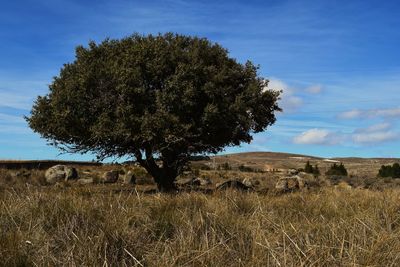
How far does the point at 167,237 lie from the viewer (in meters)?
7.25

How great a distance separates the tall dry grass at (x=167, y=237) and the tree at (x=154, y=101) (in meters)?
13.2

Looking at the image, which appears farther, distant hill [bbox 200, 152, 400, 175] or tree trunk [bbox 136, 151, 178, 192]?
distant hill [bbox 200, 152, 400, 175]

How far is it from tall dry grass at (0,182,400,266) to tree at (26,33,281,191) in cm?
1319

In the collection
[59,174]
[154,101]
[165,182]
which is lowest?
[165,182]

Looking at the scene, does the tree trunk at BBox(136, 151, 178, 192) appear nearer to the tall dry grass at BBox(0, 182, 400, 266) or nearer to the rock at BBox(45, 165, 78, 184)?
the rock at BBox(45, 165, 78, 184)

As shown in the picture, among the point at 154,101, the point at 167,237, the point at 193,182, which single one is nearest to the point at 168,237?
the point at 167,237

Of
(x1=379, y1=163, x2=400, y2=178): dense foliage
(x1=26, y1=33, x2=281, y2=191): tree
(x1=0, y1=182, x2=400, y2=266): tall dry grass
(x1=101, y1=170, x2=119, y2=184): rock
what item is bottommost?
(x1=0, y1=182, x2=400, y2=266): tall dry grass

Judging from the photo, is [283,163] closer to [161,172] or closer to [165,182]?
[161,172]

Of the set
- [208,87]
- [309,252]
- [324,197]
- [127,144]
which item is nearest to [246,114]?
[208,87]

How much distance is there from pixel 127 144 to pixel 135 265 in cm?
1950

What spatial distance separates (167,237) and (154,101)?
1629cm

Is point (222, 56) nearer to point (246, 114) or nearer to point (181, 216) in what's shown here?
point (246, 114)

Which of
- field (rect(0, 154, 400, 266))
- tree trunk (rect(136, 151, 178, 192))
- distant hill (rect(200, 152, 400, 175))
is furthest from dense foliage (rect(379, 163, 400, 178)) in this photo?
field (rect(0, 154, 400, 266))

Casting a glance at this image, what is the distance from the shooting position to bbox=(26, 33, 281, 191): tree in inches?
892
